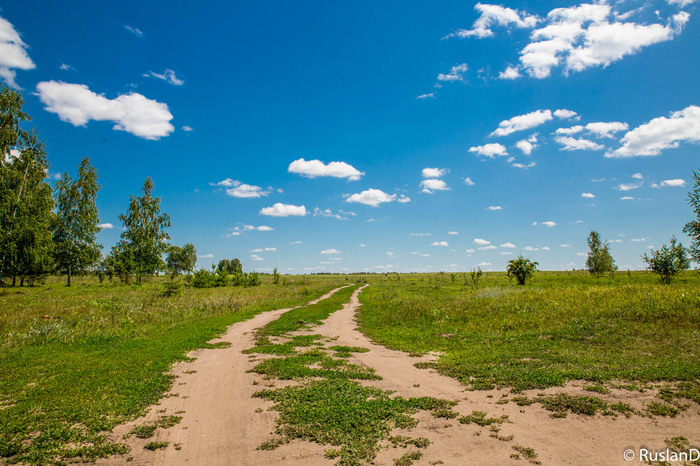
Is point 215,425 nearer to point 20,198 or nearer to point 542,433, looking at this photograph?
point 542,433

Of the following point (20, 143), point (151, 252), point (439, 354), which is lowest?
point (439, 354)

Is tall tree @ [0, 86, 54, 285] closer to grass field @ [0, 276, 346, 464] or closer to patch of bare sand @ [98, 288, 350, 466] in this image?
grass field @ [0, 276, 346, 464]

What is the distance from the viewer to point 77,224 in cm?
4766

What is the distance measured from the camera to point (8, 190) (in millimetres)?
30703

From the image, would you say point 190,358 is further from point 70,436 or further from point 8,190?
point 8,190

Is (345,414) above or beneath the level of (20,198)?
beneath

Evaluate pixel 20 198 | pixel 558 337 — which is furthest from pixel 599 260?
pixel 20 198

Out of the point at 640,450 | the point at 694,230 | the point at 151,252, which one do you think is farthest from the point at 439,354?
the point at 151,252

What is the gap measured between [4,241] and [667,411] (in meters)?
46.5

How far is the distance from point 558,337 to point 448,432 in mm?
10427

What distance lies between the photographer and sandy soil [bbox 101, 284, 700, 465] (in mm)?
5434

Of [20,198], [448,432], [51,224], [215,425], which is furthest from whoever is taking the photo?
[51,224]

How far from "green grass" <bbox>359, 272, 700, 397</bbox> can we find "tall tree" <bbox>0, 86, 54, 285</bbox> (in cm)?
3511

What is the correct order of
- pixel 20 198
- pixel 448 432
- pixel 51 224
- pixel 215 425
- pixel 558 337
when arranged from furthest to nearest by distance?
pixel 51 224
pixel 20 198
pixel 558 337
pixel 215 425
pixel 448 432
